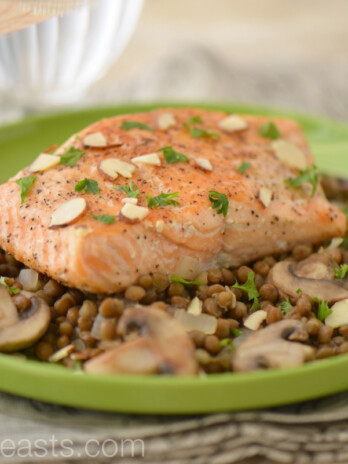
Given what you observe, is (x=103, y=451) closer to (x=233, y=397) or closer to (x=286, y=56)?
(x=233, y=397)

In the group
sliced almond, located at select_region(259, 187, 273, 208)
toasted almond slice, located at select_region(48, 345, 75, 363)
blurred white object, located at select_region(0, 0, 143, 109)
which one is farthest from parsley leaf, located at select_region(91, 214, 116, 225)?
blurred white object, located at select_region(0, 0, 143, 109)

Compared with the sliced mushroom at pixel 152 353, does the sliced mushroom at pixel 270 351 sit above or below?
below

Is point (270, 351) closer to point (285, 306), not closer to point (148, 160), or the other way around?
point (285, 306)

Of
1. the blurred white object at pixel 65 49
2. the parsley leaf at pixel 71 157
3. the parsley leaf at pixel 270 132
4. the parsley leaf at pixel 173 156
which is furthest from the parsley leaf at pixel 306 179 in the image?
the blurred white object at pixel 65 49

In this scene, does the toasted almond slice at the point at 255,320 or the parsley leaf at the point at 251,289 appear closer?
the toasted almond slice at the point at 255,320

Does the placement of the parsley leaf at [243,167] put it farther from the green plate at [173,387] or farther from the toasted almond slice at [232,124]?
the green plate at [173,387]

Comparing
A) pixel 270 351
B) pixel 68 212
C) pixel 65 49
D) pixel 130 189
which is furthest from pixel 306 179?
pixel 65 49
